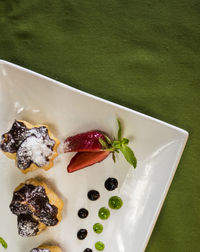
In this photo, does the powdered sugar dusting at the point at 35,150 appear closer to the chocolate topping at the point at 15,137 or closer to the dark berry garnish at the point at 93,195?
the chocolate topping at the point at 15,137

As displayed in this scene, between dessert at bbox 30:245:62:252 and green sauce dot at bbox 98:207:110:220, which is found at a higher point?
green sauce dot at bbox 98:207:110:220

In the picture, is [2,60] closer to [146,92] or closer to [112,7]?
[112,7]

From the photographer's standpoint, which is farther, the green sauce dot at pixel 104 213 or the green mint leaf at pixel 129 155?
the green sauce dot at pixel 104 213

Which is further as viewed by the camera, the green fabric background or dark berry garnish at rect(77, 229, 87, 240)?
dark berry garnish at rect(77, 229, 87, 240)

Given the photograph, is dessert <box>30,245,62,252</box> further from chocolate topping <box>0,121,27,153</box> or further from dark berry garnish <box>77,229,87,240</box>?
chocolate topping <box>0,121,27,153</box>

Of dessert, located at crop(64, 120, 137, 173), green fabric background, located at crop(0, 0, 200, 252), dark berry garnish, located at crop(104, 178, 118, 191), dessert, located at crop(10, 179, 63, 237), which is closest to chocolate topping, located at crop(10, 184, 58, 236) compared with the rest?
dessert, located at crop(10, 179, 63, 237)

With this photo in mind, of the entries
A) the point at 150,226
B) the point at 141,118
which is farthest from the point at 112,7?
the point at 150,226

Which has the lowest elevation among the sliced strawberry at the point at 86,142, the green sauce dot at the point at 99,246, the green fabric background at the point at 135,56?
the green sauce dot at the point at 99,246

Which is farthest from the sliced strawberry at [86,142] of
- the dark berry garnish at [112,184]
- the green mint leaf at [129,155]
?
the dark berry garnish at [112,184]
